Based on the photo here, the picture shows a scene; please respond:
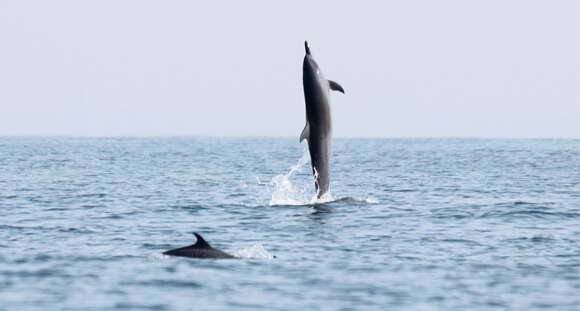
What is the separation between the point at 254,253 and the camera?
19750 mm

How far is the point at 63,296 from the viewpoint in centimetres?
1555

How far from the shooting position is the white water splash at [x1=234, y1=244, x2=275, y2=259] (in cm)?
1927

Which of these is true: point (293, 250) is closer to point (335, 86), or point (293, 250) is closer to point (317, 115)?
point (317, 115)

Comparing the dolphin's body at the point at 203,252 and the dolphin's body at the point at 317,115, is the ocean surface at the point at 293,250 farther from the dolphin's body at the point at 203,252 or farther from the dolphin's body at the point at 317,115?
the dolphin's body at the point at 317,115

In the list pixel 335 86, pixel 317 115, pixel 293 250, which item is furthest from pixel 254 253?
pixel 335 86

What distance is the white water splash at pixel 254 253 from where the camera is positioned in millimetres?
19267

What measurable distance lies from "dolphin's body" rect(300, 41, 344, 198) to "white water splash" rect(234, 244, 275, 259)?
140 inches

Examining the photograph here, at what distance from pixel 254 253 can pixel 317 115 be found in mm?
4420

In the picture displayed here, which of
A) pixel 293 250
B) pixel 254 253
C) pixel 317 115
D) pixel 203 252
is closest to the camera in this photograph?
pixel 203 252

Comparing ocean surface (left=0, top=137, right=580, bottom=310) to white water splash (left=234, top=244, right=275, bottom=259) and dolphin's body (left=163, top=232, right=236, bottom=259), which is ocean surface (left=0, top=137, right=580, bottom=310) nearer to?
white water splash (left=234, top=244, right=275, bottom=259)

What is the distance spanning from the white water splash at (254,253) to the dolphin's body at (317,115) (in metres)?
3.56

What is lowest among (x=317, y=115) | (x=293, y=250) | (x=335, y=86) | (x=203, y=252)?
(x=293, y=250)

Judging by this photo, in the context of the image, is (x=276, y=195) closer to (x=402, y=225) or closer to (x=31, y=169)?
(x=402, y=225)

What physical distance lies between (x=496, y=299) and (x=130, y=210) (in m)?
17.0
